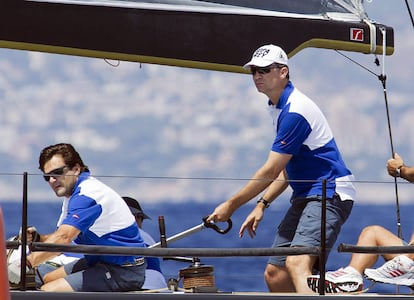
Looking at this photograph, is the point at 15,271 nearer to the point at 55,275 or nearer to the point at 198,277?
the point at 55,275

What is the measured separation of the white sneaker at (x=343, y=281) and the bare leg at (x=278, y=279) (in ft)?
0.48

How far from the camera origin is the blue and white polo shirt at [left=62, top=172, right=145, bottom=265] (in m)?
6.86

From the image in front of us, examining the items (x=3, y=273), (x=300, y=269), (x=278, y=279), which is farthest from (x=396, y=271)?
(x=3, y=273)

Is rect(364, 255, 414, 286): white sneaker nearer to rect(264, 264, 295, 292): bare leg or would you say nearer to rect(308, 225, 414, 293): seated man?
rect(308, 225, 414, 293): seated man

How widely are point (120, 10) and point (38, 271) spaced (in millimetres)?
1435

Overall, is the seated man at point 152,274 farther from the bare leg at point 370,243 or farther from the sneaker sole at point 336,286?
the bare leg at point 370,243


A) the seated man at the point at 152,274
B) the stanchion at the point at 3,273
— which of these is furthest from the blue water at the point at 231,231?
the stanchion at the point at 3,273

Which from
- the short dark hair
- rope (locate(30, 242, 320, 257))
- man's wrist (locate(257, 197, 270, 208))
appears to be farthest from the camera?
man's wrist (locate(257, 197, 270, 208))

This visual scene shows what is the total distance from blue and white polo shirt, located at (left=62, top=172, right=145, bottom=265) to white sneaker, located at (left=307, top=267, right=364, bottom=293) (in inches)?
36.5

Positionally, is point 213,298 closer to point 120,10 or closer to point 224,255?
point 224,255

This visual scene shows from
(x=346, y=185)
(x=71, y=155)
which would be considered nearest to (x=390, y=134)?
(x=346, y=185)

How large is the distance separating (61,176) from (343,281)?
4.85ft

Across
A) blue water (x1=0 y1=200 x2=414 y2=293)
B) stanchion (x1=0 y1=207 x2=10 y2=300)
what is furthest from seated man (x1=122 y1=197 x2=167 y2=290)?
stanchion (x1=0 y1=207 x2=10 y2=300)

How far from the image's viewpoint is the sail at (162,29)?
7.41 m
